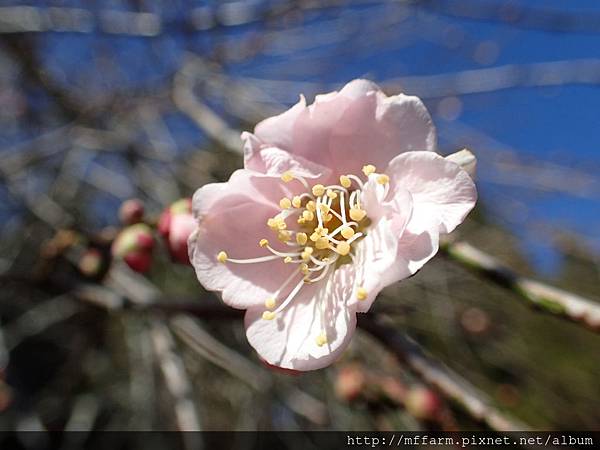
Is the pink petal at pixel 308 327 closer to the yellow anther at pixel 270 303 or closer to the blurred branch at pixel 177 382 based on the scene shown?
the yellow anther at pixel 270 303

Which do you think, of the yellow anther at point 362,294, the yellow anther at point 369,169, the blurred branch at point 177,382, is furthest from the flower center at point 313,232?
the blurred branch at point 177,382

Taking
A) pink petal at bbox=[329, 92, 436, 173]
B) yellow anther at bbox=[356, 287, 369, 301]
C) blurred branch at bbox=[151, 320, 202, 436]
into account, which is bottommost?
blurred branch at bbox=[151, 320, 202, 436]

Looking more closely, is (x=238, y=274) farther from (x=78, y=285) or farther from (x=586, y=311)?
(x=78, y=285)

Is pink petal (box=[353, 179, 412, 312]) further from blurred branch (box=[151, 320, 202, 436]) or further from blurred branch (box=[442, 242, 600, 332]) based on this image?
blurred branch (box=[151, 320, 202, 436])

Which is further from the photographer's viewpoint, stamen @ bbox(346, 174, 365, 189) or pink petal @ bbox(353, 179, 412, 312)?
stamen @ bbox(346, 174, 365, 189)

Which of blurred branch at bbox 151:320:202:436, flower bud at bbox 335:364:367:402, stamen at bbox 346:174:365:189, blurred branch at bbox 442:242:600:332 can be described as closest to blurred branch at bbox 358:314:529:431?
blurred branch at bbox 442:242:600:332

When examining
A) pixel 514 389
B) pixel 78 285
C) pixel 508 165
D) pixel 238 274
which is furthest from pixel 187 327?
pixel 514 389
